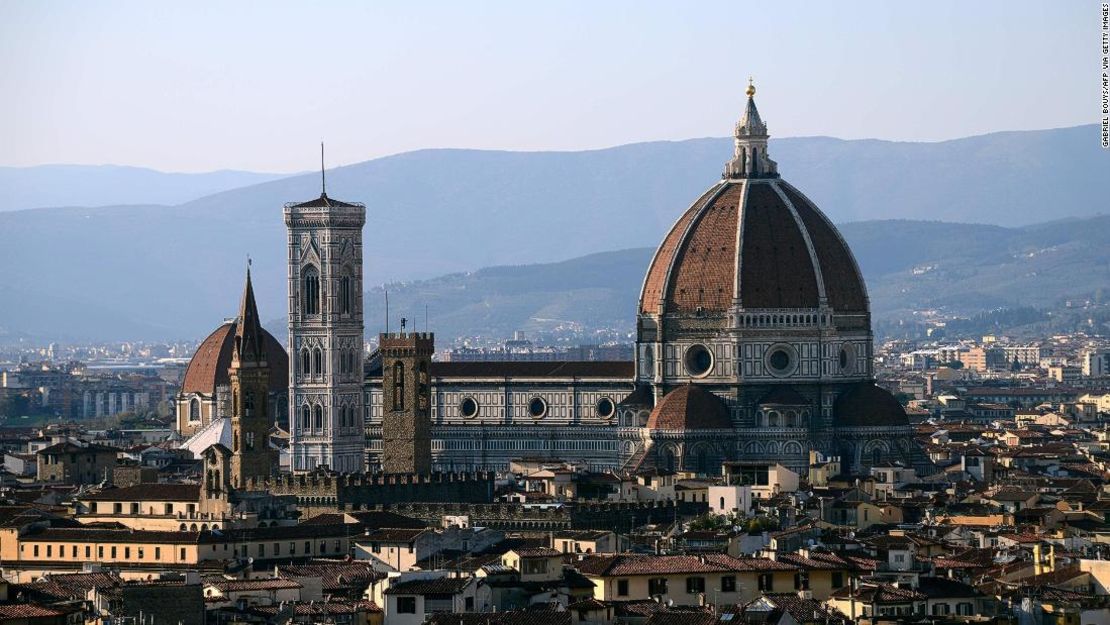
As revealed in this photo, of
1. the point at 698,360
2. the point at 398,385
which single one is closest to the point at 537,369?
the point at 698,360

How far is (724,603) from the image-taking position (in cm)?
6581

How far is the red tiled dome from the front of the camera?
14225 cm

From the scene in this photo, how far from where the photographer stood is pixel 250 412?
120m

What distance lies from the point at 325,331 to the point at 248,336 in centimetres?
1344

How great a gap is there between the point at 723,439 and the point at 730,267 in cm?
873

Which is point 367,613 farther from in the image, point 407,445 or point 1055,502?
point 407,445

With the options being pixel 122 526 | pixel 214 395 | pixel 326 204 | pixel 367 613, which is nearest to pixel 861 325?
pixel 326 204

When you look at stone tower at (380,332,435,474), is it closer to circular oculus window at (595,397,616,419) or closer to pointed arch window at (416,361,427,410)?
pointed arch window at (416,361,427,410)

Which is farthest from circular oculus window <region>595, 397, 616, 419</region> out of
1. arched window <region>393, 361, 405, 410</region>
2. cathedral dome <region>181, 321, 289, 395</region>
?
cathedral dome <region>181, 321, 289, 395</region>

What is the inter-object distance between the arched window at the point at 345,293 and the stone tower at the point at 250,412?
12301 millimetres

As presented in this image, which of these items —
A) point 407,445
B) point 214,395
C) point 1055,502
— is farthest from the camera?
point 214,395

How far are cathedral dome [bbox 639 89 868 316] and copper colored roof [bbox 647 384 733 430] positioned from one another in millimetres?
5367

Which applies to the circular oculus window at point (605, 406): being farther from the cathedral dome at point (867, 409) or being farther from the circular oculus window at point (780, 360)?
the cathedral dome at point (867, 409)

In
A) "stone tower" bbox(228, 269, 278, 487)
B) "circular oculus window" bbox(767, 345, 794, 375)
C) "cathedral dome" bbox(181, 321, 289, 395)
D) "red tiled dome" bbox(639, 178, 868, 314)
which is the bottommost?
"stone tower" bbox(228, 269, 278, 487)
